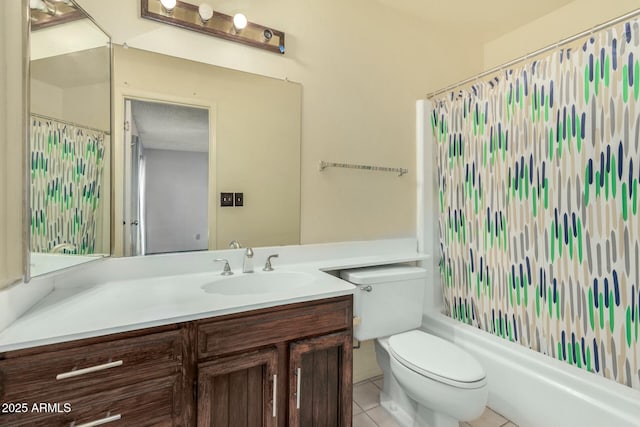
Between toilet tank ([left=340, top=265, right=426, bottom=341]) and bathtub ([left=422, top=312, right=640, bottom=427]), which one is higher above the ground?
toilet tank ([left=340, top=265, right=426, bottom=341])

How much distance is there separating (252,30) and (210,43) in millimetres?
240

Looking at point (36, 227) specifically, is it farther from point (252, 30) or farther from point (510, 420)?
point (510, 420)

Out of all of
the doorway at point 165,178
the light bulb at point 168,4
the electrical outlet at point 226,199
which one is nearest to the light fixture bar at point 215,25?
the light bulb at point 168,4

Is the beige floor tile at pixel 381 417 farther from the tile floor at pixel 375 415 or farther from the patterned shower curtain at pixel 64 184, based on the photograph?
the patterned shower curtain at pixel 64 184

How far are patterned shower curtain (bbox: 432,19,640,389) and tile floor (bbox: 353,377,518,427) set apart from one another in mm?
438

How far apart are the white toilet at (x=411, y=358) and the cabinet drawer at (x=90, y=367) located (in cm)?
95

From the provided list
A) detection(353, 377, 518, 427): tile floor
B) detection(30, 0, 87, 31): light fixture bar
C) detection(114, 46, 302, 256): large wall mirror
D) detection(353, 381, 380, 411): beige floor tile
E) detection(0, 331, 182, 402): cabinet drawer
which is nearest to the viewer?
detection(0, 331, 182, 402): cabinet drawer

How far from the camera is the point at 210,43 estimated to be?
1.52 meters

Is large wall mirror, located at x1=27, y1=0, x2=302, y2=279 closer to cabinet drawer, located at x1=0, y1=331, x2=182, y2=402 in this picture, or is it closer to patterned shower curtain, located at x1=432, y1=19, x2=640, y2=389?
cabinet drawer, located at x1=0, y1=331, x2=182, y2=402

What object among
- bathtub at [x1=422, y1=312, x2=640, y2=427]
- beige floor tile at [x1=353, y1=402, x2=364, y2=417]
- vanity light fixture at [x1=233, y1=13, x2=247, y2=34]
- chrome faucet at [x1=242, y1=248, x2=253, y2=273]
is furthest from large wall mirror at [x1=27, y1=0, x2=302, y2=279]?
bathtub at [x1=422, y1=312, x2=640, y2=427]

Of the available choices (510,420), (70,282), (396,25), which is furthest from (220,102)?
(510,420)

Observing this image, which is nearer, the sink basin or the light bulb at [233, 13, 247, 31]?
the sink basin

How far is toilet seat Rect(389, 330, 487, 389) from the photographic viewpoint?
1.24 metres

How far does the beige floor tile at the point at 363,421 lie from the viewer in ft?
5.28
